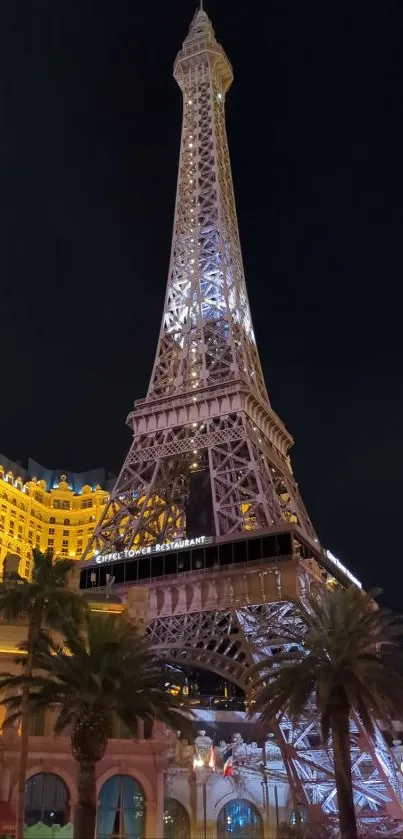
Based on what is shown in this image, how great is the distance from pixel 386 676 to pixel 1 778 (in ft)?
57.9

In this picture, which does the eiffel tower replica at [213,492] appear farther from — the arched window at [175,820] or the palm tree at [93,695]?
the palm tree at [93,695]

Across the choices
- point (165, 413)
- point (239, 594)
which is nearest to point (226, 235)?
point (165, 413)

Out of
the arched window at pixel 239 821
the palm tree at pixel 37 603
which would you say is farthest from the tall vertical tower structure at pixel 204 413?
the palm tree at pixel 37 603

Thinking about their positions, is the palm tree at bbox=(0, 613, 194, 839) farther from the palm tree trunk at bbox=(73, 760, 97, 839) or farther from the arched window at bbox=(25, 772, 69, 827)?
the arched window at bbox=(25, 772, 69, 827)

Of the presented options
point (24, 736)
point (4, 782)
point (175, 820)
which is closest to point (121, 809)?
point (175, 820)

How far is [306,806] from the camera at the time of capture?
44.5m

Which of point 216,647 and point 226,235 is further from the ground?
point 226,235

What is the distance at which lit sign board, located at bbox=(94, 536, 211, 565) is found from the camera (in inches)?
2414

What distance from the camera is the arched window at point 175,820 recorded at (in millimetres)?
42094

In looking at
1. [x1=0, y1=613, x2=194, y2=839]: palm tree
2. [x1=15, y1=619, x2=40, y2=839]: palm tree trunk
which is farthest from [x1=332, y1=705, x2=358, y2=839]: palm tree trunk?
[x1=15, y1=619, x2=40, y2=839]: palm tree trunk

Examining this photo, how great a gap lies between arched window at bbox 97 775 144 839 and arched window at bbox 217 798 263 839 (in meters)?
6.07

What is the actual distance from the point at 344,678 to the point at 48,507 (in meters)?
113

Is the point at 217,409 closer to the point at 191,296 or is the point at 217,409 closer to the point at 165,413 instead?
the point at 165,413

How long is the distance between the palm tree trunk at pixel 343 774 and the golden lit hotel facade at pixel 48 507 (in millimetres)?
100178
